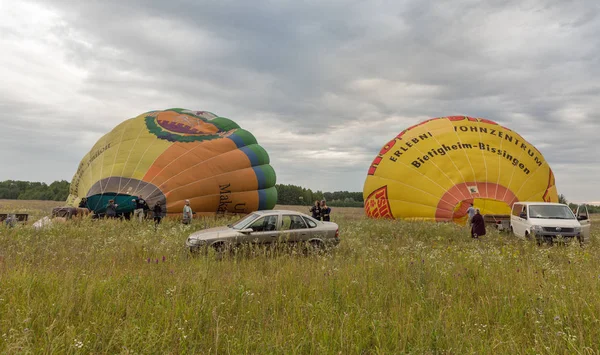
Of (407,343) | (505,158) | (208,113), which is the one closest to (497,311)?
(407,343)

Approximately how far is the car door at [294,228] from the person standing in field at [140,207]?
26.8 ft

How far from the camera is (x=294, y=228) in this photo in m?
10.6

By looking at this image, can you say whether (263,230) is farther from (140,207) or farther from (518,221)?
(518,221)

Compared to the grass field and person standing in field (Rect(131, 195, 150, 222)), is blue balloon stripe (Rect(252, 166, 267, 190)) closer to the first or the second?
person standing in field (Rect(131, 195, 150, 222))

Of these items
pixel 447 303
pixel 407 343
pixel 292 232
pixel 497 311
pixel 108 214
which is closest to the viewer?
pixel 407 343

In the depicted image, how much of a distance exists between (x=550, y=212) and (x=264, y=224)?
11817 millimetres

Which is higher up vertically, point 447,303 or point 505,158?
point 505,158

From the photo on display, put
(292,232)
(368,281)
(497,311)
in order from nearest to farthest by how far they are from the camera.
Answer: (497,311)
(368,281)
(292,232)

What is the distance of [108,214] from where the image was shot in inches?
615

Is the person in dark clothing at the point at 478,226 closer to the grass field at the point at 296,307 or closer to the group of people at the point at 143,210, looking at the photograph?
the grass field at the point at 296,307

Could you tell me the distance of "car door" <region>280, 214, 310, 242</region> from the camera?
10422 mm

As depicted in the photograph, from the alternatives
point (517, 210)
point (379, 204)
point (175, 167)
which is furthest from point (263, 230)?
point (379, 204)

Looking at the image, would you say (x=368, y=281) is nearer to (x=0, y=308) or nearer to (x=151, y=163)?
(x=0, y=308)

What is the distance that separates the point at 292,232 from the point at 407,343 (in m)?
6.44
